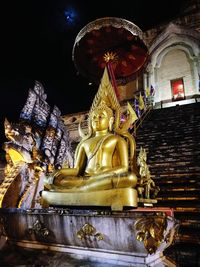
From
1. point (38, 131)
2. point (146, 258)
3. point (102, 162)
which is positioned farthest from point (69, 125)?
A: point (146, 258)

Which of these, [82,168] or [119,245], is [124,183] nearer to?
[119,245]

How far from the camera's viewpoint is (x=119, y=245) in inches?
79.4

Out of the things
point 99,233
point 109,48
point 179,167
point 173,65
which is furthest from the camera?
point 173,65

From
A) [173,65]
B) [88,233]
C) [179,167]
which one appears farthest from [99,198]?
[173,65]

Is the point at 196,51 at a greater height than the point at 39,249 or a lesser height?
greater

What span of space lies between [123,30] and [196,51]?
9.60m

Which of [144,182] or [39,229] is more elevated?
[144,182]

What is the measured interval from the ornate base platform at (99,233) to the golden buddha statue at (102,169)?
35 cm

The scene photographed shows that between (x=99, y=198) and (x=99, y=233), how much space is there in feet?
1.62

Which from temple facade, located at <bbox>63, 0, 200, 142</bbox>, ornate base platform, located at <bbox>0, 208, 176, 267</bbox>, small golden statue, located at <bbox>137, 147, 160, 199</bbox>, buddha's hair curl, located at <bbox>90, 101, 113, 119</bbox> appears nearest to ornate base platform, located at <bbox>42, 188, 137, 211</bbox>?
ornate base platform, located at <bbox>0, 208, 176, 267</bbox>

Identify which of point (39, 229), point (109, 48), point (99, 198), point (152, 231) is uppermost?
point (109, 48)

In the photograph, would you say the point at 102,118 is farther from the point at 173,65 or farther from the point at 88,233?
the point at 173,65

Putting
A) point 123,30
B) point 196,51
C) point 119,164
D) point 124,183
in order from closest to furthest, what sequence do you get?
point 124,183
point 119,164
point 123,30
point 196,51

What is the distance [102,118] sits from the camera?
12.1 feet
